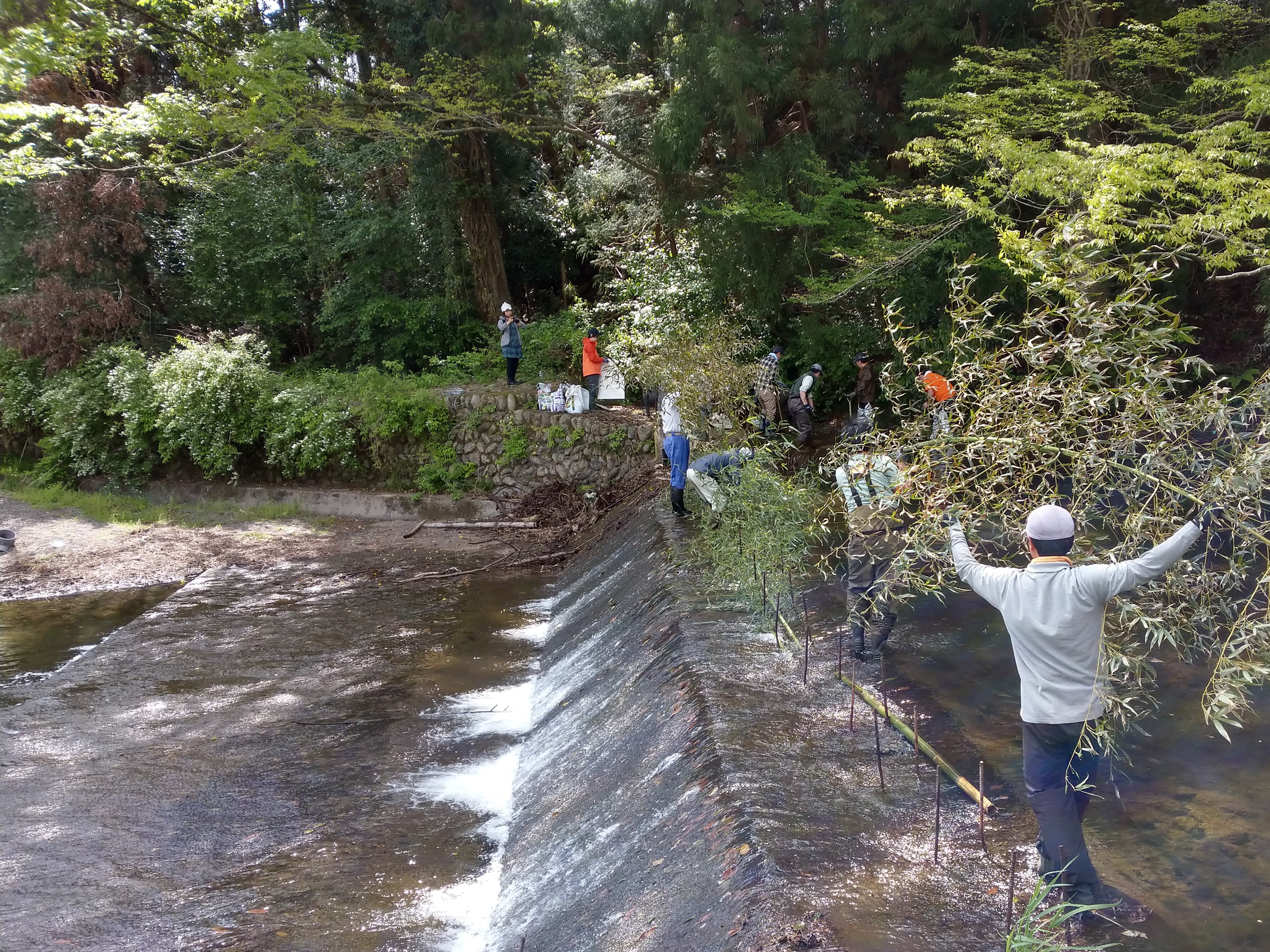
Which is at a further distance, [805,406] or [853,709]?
[805,406]

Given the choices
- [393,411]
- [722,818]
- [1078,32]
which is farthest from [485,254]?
[722,818]

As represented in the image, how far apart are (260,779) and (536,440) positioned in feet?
31.5

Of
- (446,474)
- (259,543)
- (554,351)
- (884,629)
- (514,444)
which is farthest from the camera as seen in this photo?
(554,351)

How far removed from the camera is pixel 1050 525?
3.93 m

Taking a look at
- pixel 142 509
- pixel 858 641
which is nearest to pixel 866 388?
pixel 858 641

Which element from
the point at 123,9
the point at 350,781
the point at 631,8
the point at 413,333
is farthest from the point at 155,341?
the point at 350,781

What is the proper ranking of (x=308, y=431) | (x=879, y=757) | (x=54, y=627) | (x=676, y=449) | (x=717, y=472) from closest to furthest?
(x=879, y=757), (x=717, y=472), (x=676, y=449), (x=54, y=627), (x=308, y=431)

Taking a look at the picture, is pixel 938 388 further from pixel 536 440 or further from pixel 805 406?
pixel 536 440

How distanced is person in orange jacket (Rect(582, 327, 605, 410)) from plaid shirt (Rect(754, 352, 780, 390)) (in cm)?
363

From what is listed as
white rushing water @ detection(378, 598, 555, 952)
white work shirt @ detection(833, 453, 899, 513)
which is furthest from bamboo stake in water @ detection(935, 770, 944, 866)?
white rushing water @ detection(378, 598, 555, 952)

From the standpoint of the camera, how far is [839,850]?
15.4ft

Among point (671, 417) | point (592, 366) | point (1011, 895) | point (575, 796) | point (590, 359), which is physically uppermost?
point (590, 359)

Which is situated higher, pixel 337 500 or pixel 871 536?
pixel 871 536

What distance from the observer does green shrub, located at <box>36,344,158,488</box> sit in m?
19.0
